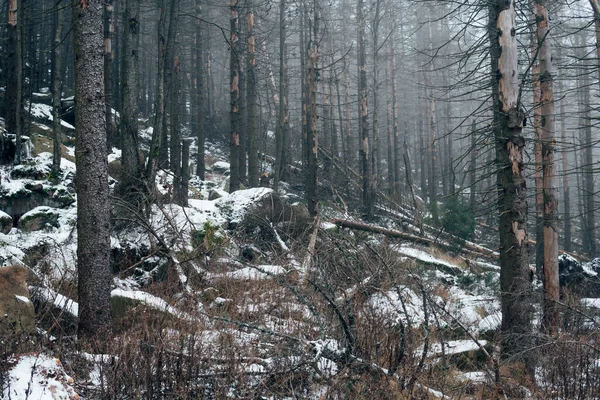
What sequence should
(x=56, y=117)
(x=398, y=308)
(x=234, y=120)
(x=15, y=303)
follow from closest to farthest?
(x=15, y=303), (x=398, y=308), (x=56, y=117), (x=234, y=120)

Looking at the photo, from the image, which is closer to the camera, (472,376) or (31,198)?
(472,376)

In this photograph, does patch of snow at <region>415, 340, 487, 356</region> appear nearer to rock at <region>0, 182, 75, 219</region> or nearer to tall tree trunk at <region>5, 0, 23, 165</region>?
rock at <region>0, 182, 75, 219</region>

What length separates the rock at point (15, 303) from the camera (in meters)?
4.86

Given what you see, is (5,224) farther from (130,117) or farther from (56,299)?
(56,299)

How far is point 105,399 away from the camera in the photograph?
3842 millimetres

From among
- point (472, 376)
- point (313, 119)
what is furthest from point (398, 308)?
point (313, 119)

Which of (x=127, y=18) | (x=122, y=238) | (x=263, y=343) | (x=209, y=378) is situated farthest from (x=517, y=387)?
(x=127, y=18)

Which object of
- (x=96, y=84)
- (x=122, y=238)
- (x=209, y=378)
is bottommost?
(x=209, y=378)

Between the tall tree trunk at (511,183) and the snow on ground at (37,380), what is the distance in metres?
5.71

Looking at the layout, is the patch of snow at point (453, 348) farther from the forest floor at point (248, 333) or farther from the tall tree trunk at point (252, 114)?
the tall tree trunk at point (252, 114)

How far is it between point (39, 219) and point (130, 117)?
3.12 metres

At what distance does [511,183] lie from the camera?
7.01 m

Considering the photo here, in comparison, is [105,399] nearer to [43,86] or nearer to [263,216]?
[263,216]

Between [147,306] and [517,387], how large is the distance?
442cm
